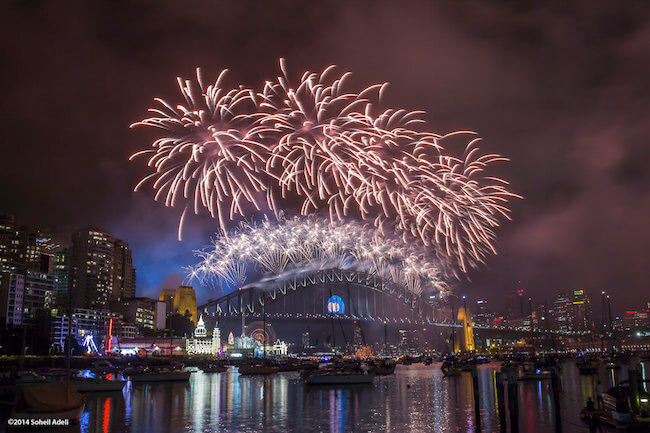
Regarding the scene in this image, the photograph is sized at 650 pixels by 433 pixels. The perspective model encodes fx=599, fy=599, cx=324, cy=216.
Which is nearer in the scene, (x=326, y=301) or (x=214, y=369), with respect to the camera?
(x=214, y=369)

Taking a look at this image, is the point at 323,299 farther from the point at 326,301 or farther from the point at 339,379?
the point at 339,379

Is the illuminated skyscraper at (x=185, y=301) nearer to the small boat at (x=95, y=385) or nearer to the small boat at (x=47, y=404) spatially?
the small boat at (x=95, y=385)

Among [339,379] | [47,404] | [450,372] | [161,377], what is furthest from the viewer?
[450,372]

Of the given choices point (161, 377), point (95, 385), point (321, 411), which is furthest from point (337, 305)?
point (321, 411)

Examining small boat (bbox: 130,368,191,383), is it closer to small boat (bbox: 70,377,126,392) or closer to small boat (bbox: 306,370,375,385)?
small boat (bbox: 70,377,126,392)

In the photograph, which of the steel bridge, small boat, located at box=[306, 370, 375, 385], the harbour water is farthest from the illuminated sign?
the harbour water

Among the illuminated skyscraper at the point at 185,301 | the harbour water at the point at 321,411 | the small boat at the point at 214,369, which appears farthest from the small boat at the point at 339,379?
the illuminated skyscraper at the point at 185,301
